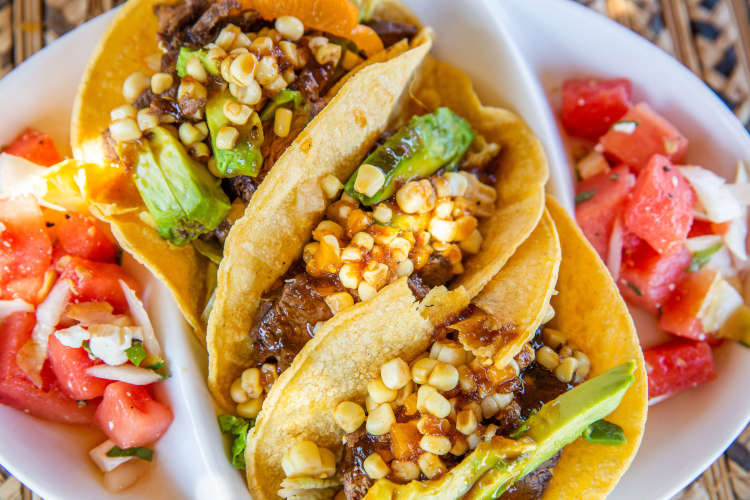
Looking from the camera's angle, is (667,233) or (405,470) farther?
(667,233)

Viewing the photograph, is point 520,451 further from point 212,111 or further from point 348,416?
point 212,111

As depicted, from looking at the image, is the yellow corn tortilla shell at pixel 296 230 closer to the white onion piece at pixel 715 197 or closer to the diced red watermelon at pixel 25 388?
the diced red watermelon at pixel 25 388

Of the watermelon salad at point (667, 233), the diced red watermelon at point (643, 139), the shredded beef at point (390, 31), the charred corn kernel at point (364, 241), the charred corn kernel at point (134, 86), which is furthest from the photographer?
the diced red watermelon at point (643, 139)

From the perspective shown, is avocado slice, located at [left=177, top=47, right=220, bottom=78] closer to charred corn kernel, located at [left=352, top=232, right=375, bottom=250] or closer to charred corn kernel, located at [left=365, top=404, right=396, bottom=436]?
charred corn kernel, located at [left=352, top=232, right=375, bottom=250]

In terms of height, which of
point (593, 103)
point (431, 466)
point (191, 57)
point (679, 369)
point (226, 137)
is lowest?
point (679, 369)

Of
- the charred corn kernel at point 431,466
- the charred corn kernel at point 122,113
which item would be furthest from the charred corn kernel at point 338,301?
the charred corn kernel at point 122,113

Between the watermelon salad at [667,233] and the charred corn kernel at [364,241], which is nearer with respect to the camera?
the charred corn kernel at [364,241]

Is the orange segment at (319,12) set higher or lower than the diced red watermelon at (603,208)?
higher

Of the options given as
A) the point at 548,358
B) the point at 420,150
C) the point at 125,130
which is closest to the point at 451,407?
the point at 548,358
